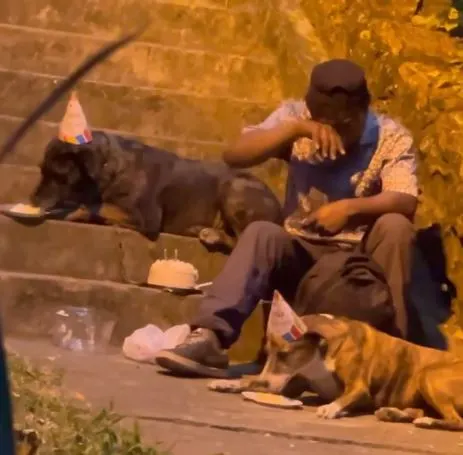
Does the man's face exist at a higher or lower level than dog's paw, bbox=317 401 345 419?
higher

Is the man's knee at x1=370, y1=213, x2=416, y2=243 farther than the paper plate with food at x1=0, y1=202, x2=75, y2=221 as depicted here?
No

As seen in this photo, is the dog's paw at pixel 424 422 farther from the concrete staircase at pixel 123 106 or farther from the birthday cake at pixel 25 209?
the birthday cake at pixel 25 209

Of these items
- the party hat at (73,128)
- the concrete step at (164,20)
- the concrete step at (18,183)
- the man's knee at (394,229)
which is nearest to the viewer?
the man's knee at (394,229)

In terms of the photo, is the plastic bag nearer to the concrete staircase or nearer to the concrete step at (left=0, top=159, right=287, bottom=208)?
the concrete staircase

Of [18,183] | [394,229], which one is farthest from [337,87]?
[18,183]

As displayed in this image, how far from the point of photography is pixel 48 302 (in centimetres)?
482

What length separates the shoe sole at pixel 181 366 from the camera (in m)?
4.02

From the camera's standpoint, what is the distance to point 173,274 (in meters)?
4.84

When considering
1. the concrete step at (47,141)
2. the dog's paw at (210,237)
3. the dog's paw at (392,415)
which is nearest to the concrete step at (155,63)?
the concrete step at (47,141)

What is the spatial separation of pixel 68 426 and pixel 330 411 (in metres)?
1.31

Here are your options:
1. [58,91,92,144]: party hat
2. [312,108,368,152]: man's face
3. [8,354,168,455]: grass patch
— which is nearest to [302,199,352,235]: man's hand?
[312,108,368,152]: man's face

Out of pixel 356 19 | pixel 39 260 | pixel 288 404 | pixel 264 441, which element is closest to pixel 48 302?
pixel 39 260

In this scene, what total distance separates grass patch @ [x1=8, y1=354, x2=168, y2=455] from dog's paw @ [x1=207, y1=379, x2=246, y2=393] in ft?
3.34

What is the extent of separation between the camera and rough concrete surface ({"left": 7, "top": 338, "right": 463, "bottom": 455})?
124 inches
